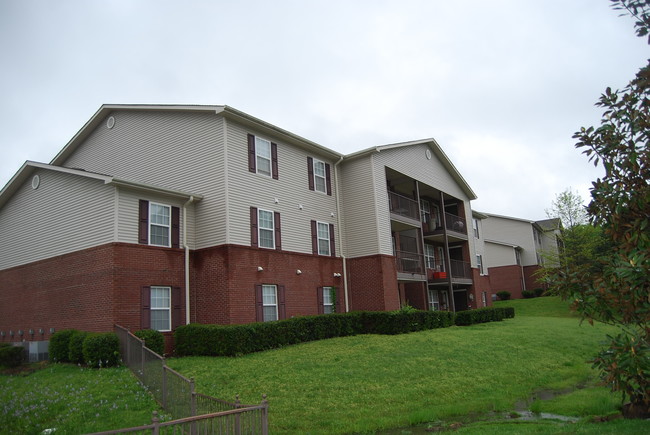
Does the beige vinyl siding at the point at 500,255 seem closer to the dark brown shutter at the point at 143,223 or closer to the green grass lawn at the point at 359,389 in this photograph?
the green grass lawn at the point at 359,389

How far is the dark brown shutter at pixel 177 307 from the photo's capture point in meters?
18.7

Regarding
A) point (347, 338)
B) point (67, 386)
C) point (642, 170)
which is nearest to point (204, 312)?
point (347, 338)

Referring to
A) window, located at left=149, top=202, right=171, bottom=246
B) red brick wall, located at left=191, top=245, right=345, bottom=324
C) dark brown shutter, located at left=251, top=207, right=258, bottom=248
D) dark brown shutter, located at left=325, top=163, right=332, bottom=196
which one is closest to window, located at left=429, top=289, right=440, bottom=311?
dark brown shutter, located at left=325, top=163, right=332, bottom=196

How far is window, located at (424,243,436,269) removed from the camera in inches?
1340

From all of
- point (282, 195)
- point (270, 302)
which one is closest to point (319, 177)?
point (282, 195)

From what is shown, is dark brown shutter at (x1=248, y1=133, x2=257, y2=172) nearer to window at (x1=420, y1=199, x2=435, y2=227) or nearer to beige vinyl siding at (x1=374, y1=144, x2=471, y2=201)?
beige vinyl siding at (x1=374, y1=144, x2=471, y2=201)

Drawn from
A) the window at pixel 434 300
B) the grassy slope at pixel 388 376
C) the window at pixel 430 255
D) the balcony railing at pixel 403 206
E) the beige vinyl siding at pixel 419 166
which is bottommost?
the grassy slope at pixel 388 376

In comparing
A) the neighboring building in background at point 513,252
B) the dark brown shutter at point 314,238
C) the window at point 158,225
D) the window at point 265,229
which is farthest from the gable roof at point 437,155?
the neighboring building in background at point 513,252

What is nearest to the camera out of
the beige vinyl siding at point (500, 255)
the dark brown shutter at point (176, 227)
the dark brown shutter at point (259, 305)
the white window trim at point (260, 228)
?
the dark brown shutter at point (176, 227)

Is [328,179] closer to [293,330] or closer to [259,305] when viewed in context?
[259,305]

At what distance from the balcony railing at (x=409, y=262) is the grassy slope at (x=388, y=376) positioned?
7.10m

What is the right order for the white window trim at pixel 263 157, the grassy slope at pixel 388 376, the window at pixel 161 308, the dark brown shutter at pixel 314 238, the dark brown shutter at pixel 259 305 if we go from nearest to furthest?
the grassy slope at pixel 388 376 → the window at pixel 161 308 → the dark brown shutter at pixel 259 305 → the white window trim at pixel 263 157 → the dark brown shutter at pixel 314 238

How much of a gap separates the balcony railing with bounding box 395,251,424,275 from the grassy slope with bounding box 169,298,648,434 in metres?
7.10

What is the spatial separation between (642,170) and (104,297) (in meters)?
15.6
